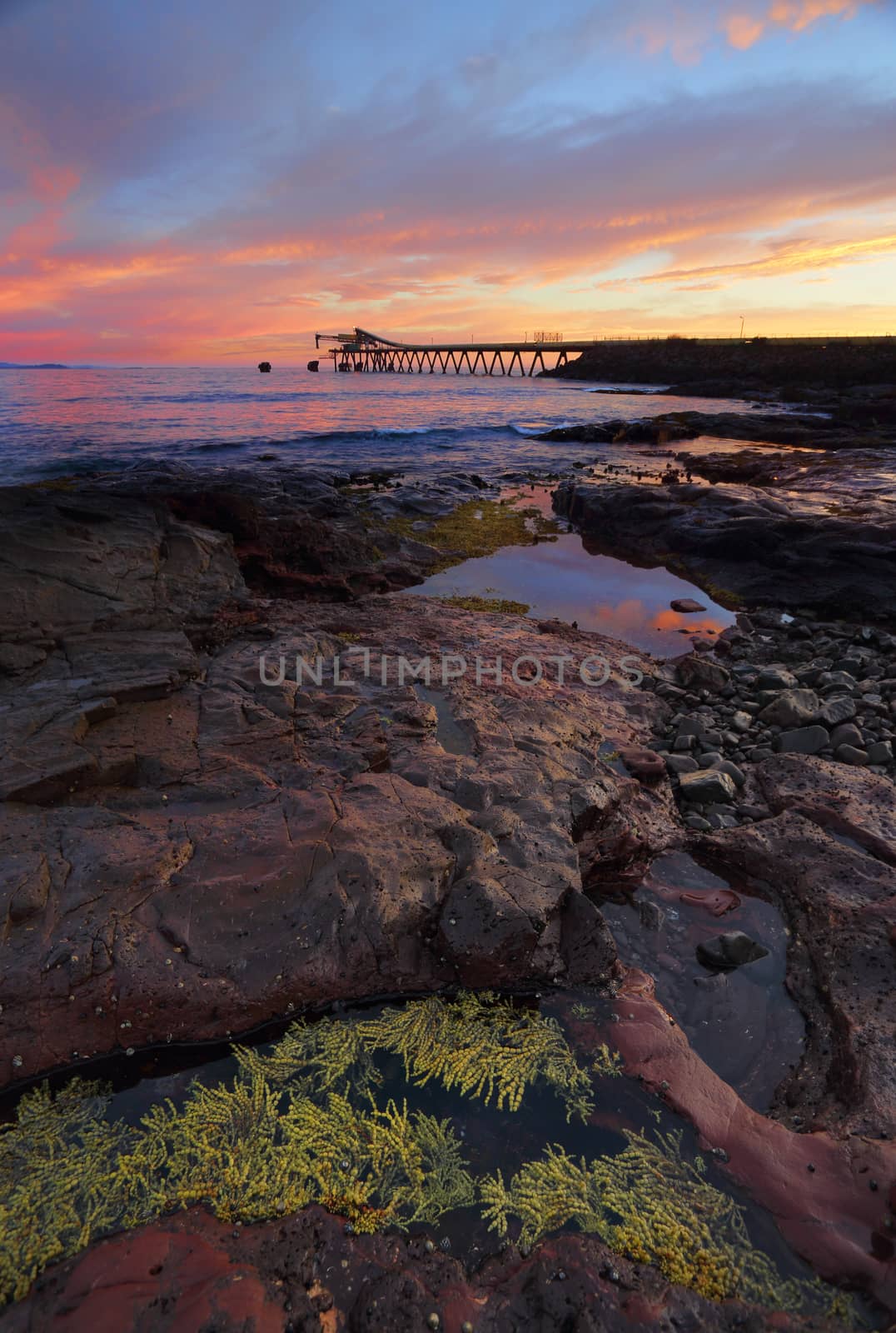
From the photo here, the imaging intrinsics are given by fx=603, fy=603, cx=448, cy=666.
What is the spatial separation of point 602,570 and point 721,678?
23.3 feet

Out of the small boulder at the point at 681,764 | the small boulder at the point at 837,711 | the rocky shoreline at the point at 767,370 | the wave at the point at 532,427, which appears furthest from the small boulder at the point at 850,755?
the rocky shoreline at the point at 767,370

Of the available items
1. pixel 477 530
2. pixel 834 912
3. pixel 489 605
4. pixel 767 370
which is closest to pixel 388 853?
pixel 834 912

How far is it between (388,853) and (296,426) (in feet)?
151

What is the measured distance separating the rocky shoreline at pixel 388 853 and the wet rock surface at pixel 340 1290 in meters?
0.01

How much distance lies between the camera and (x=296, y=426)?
1779 inches

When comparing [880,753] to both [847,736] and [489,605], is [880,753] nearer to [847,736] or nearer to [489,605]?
[847,736]

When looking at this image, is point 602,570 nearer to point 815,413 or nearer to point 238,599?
point 238,599

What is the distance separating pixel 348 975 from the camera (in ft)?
14.2

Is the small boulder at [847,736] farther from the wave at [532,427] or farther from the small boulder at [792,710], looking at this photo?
the wave at [532,427]

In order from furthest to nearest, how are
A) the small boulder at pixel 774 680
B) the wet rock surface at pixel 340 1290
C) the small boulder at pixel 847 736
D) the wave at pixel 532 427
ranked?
the wave at pixel 532 427 → the small boulder at pixel 774 680 → the small boulder at pixel 847 736 → the wet rock surface at pixel 340 1290

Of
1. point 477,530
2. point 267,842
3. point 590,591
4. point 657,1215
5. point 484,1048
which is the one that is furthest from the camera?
point 477,530

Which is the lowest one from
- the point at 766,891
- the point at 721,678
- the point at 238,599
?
the point at 766,891

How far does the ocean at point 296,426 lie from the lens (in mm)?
31562

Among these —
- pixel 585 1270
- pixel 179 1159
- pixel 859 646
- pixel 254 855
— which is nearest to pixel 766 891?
pixel 585 1270
